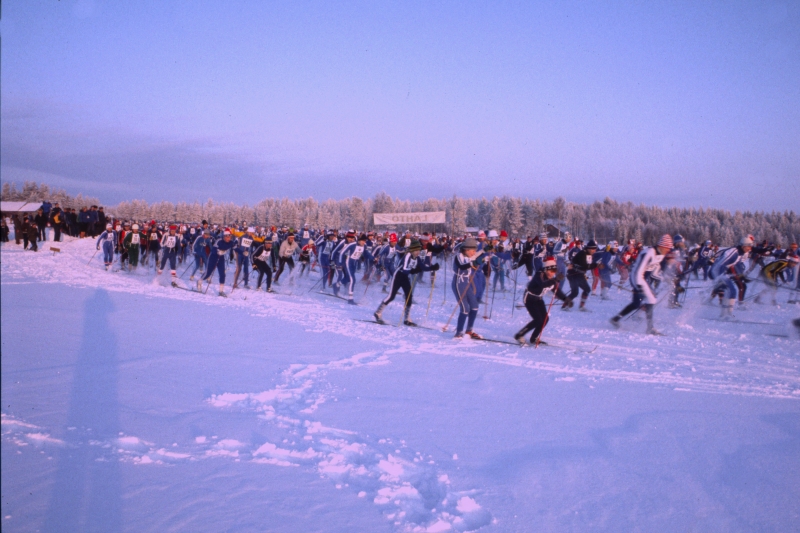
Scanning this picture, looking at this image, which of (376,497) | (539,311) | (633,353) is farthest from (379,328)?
(376,497)

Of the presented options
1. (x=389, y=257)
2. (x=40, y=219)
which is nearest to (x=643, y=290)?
(x=389, y=257)

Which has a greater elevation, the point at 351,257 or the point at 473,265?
the point at 473,265

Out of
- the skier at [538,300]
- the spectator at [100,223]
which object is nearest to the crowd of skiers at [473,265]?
the skier at [538,300]

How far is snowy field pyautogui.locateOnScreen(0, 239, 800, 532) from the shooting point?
2861 mm

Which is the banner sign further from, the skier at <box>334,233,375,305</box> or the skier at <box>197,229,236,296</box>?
the skier at <box>197,229,236,296</box>

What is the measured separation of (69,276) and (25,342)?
9217 millimetres

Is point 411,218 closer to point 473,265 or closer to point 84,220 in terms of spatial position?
point 84,220

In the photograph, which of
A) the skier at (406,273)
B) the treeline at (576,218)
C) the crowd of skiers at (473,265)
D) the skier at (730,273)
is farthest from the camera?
the treeline at (576,218)

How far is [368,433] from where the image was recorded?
410cm

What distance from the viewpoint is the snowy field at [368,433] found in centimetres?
286

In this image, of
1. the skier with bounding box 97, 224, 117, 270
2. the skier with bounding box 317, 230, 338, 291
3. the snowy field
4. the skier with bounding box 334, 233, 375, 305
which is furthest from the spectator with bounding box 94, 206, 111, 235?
the snowy field

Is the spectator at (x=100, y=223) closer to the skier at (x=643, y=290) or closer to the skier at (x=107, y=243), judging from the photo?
the skier at (x=107, y=243)

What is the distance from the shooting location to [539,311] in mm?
8422

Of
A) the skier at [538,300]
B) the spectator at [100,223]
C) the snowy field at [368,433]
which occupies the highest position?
the spectator at [100,223]
